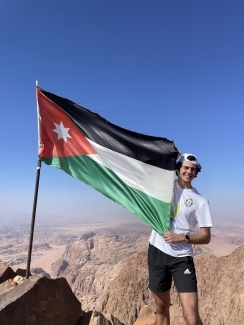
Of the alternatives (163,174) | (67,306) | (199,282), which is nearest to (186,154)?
(163,174)

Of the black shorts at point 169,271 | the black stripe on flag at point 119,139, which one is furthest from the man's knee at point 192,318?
the black stripe on flag at point 119,139

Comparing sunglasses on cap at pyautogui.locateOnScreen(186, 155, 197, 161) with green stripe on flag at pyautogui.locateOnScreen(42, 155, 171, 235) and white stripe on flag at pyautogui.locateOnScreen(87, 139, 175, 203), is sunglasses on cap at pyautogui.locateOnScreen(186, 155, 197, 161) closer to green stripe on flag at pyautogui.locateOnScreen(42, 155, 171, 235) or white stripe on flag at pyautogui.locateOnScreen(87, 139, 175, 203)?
white stripe on flag at pyautogui.locateOnScreen(87, 139, 175, 203)

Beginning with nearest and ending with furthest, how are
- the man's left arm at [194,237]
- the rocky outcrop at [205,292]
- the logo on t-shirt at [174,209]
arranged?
the man's left arm at [194,237], the logo on t-shirt at [174,209], the rocky outcrop at [205,292]

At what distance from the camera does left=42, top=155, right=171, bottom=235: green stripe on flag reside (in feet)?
14.2

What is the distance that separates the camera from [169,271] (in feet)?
13.7

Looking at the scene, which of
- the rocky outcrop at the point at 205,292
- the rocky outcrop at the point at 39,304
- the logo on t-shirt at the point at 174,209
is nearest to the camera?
the logo on t-shirt at the point at 174,209

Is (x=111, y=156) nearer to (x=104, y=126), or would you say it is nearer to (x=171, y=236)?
(x=104, y=126)

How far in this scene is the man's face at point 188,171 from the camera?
414cm

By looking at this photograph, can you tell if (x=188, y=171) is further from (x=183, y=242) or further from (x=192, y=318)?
(x=192, y=318)

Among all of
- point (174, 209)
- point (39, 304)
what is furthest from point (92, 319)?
point (174, 209)

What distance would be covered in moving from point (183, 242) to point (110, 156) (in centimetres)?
201

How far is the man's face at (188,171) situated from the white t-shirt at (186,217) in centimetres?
16

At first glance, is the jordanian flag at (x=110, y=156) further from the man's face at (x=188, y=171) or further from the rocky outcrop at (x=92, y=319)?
the rocky outcrop at (x=92, y=319)

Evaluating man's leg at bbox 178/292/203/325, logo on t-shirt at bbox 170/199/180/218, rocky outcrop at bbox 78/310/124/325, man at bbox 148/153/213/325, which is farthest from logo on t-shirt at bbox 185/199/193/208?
rocky outcrop at bbox 78/310/124/325
